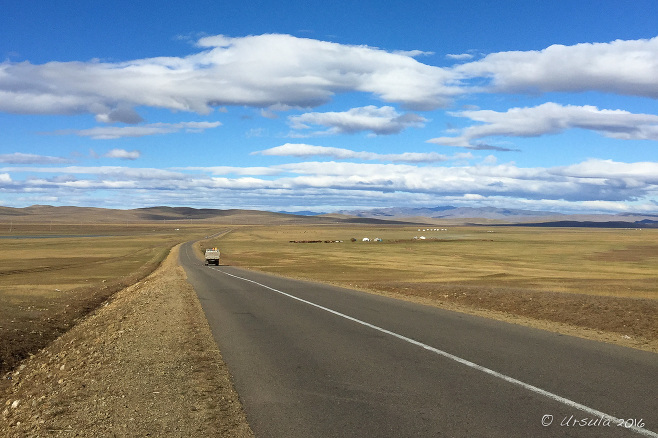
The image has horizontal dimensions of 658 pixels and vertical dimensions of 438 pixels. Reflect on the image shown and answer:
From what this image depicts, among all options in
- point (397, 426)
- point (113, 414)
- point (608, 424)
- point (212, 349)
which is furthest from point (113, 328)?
point (608, 424)

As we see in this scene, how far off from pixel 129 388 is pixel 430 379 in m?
5.20

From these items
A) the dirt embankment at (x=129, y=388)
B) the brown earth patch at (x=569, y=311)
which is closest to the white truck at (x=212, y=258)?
the brown earth patch at (x=569, y=311)

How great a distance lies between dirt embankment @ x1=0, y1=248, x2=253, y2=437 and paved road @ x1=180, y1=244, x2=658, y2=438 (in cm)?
49

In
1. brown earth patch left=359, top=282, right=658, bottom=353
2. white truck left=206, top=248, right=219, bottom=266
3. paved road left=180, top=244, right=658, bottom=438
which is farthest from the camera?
white truck left=206, top=248, right=219, bottom=266

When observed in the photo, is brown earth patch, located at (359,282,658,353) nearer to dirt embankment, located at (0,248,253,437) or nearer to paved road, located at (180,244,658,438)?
paved road, located at (180,244,658,438)

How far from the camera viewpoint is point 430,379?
383 inches

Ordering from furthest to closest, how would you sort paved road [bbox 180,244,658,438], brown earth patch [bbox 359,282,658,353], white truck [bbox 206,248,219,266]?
white truck [bbox 206,248,219,266] < brown earth patch [bbox 359,282,658,353] < paved road [bbox 180,244,658,438]

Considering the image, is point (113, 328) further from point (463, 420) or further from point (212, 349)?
point (463, 420)

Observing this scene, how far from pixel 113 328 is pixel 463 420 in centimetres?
1359

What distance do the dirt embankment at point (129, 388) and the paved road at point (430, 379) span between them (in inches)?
19.2

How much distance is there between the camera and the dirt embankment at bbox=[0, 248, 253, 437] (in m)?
7.71

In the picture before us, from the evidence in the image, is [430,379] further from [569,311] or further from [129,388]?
[569,311]

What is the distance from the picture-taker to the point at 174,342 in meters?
14.0

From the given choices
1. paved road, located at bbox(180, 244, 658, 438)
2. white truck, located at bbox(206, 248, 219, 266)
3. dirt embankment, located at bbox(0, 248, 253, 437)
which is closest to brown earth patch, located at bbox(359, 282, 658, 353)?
paved road, located at bbox(180, 244, 658, 438)
